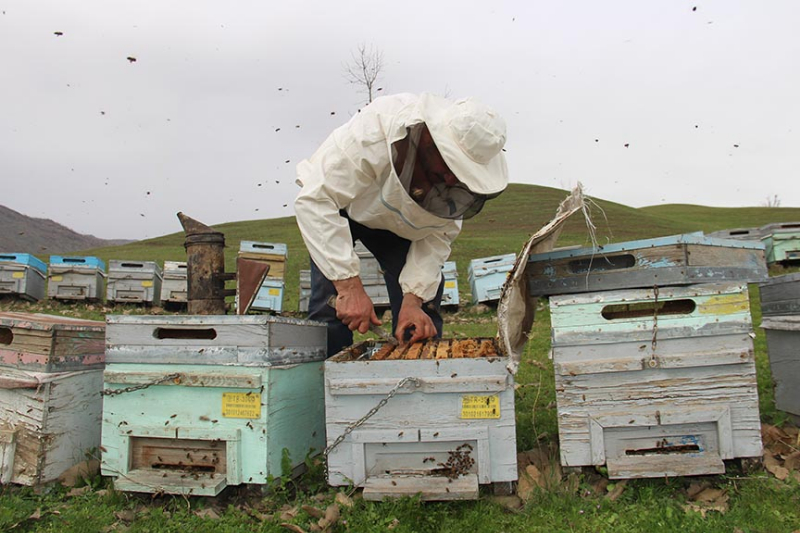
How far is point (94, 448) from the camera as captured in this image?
Answer: 2.48 m

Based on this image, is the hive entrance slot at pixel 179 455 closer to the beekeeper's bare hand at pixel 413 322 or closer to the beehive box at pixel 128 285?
the beekeeper's bare hand at pixel 413 322

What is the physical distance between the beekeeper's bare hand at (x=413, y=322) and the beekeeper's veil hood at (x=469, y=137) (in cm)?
79

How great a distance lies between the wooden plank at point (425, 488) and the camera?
71.7 inches

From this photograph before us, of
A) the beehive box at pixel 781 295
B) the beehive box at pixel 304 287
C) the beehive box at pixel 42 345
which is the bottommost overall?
the beehive box at pixel 42 345

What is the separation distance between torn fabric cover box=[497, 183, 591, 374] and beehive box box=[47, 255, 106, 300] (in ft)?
30.9

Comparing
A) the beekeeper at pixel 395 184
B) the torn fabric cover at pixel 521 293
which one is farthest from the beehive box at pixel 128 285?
the torn fabric cover at pixel 521 293

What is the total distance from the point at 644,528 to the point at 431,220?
158 cm

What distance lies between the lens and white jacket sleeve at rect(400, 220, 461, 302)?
9.61ft

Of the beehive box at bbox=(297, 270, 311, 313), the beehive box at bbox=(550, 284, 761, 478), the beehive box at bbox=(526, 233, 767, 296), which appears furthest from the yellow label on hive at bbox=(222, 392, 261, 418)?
the beehive box at bbox=(297, 270, 311, 313)

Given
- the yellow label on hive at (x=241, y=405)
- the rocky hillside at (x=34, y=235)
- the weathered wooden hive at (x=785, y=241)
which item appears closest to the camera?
the yellow label on hive at (x=241, y=405)

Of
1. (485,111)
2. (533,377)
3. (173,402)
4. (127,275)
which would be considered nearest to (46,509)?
(173,402)

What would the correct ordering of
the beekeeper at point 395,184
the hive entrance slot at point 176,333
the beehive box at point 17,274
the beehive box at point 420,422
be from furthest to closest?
1. the beehive box at point 17,274
2. the beekeeper at point 395,184
3. the hive entrance slot at point 176,333
4. the beehive box at point 420,422

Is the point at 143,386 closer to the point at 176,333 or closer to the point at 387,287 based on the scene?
the point at 176,333

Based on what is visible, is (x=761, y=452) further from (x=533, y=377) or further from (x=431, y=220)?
(x=533, y=377)
